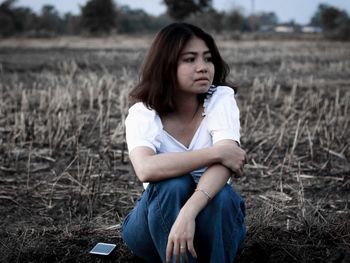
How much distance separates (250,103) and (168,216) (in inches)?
205

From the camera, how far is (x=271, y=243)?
275 cm

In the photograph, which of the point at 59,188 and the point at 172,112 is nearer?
the point at 172,112

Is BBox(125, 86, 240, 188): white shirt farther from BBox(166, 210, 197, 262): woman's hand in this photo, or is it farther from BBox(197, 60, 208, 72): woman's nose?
BBox(166, 210, 197, 262): woman's hand

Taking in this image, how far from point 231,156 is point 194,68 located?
0.51m

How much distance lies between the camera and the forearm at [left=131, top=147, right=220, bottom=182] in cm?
222

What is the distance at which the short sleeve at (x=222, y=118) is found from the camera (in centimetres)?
243

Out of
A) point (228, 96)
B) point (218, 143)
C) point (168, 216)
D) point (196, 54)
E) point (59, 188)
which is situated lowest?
point (59, 188)

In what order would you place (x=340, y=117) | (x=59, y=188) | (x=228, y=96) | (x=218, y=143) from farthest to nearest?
(x=340, y=117) → (x=59, y=188) → (x=228, y=96) → (x=218, y=143)

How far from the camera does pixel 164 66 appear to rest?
250 centimetres

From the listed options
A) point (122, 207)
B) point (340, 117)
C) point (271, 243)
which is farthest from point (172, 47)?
point (340, 117)

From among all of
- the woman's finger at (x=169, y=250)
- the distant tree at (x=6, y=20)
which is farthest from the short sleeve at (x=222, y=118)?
the distant tree at (x=6, y=20)

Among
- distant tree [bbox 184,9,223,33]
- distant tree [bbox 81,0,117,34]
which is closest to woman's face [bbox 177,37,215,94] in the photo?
distant tree [bbox 184,9,223,33]

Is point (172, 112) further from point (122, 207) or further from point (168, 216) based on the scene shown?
point (122, 207)

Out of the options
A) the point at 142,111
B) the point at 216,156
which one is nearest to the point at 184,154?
the point at 216,156
